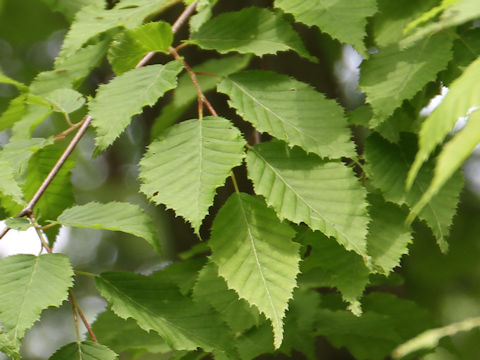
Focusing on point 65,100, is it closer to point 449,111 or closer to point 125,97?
point 125,97

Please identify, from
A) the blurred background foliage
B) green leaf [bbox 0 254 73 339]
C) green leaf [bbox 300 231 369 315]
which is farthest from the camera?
the blurred background foliage

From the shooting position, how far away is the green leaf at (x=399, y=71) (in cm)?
92

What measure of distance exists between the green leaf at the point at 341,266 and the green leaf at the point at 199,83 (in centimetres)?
53

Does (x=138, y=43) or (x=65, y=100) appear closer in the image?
(x=138, y=43)

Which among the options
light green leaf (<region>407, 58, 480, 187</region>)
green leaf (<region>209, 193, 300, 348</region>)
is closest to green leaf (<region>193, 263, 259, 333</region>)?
green leaf (<region>209, 193, 300, 348</region>)

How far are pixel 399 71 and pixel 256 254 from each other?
0.37 metres

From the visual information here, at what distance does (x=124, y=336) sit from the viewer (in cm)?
Answer: 128

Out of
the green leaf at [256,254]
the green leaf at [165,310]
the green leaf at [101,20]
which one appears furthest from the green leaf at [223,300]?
Result: the green leaf at [101,20]

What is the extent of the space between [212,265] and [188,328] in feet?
0.59

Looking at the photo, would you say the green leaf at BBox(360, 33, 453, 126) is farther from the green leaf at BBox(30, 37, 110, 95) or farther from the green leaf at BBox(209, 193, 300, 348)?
the green leaf at BBox(30, 37, 110, 95)

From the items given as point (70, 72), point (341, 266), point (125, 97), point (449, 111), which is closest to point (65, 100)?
point (70, 72)

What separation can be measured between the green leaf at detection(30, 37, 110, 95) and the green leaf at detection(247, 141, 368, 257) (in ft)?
1.57

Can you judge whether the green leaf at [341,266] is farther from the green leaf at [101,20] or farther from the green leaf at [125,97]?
the green leaf at [101,20]

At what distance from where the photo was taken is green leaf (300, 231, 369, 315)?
2.93 ft
